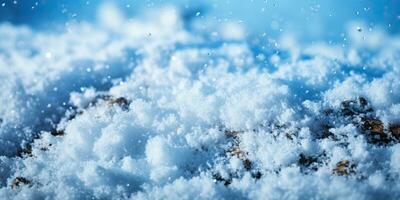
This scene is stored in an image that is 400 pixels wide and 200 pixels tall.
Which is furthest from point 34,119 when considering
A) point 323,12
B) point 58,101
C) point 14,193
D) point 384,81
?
point 323,12

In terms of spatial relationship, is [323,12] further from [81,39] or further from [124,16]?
[81,39]

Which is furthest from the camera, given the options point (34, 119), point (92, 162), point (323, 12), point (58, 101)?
point (323, 12)

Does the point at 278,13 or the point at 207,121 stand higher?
the point at 278,13

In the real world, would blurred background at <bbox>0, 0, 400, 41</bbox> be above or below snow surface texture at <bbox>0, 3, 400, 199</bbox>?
above

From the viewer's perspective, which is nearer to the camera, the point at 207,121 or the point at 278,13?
the point at 207,121

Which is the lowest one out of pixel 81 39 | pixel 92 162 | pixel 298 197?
pixel 298 197

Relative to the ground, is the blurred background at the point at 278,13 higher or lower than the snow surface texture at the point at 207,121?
higher

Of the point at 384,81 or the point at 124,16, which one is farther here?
the point at 124,16

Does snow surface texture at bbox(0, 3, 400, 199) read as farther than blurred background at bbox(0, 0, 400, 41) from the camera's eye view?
No
